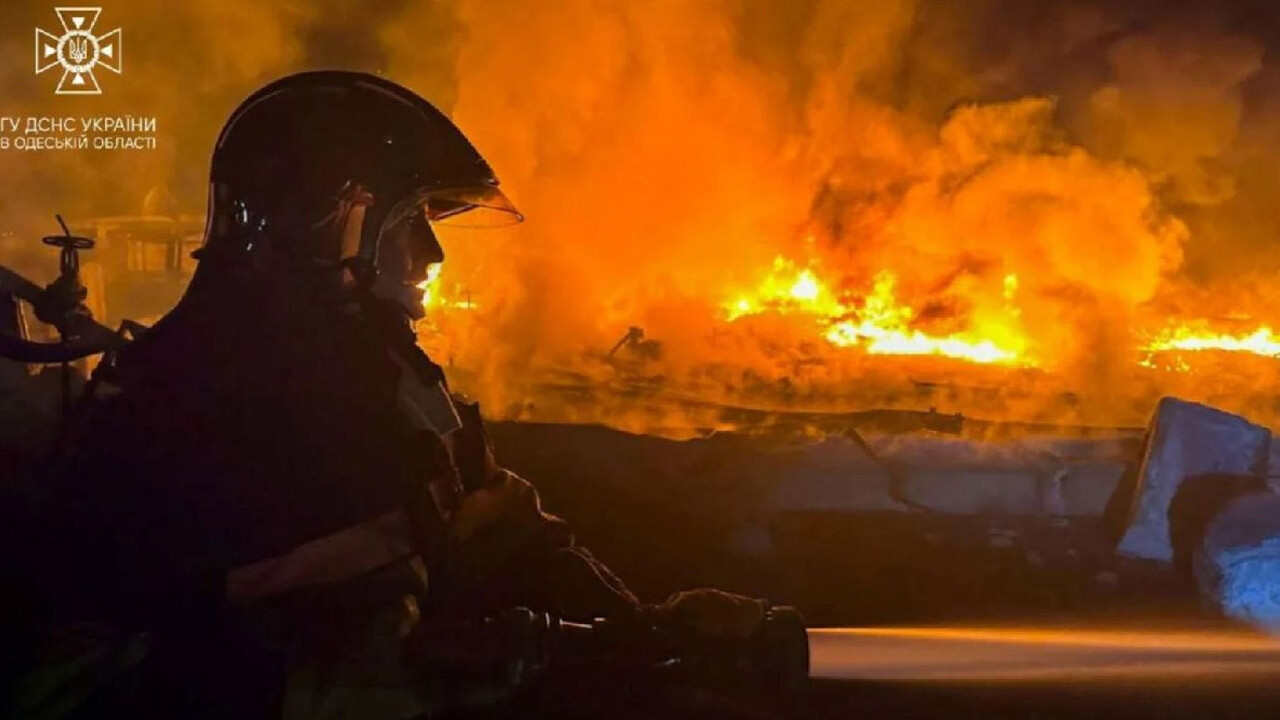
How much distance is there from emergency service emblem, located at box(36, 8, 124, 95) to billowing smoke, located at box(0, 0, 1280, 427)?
1624 millimetres

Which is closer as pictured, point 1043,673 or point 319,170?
point 319,170

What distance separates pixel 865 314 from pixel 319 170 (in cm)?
495

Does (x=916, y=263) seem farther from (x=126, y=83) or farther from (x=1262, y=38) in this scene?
(x=126, y=83)

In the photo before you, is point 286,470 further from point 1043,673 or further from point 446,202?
point 1043,673

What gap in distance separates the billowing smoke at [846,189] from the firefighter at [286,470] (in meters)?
3.23

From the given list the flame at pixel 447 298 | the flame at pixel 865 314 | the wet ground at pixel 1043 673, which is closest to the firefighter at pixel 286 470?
the wet ground at pixel 1043 673

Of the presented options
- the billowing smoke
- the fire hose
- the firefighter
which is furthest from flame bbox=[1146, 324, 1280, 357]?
the firefighter

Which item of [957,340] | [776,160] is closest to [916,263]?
[957,340]

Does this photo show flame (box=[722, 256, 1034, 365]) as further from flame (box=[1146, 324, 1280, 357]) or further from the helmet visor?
the helmet visor

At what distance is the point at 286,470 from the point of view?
9.13 feet

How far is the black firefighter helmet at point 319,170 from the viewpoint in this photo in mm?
2982

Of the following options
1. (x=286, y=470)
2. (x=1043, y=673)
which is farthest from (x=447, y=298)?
(x=1043, y=673)

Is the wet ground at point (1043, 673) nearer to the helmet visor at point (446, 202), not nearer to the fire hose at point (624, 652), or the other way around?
the fire hose at point (624, 652)

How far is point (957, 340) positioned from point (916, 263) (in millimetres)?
642
